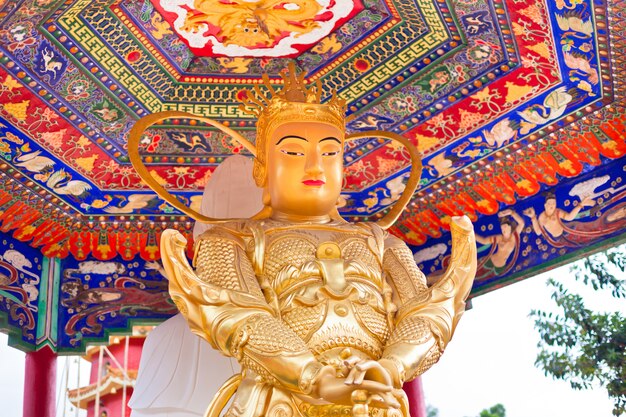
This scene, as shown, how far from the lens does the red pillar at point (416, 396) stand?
7.31m

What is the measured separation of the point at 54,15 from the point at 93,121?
0.95 m

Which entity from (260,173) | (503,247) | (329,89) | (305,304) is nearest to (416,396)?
(503,247)

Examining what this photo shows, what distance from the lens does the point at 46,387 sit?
7.24 metres

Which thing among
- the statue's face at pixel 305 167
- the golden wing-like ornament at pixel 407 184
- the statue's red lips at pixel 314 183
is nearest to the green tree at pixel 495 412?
the golden wing-like ornament at pixel 407 184

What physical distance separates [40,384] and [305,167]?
2.92 metres

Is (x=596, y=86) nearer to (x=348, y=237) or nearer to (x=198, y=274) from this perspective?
(x=348, y=237)

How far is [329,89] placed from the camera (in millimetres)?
6941

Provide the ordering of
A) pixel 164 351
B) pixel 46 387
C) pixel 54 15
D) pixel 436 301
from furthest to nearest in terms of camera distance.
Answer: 1. pixel 46 387
2. pixel 164 351
3. pixel 54 15
4. pixel 436 301

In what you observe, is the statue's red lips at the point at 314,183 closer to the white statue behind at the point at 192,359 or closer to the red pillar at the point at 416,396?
the white statue behind at the point at 192,359

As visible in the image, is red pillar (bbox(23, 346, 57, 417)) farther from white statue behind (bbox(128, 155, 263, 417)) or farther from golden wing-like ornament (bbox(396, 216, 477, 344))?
golden wing-like ornament (bbox(396, 216, 477, 344))

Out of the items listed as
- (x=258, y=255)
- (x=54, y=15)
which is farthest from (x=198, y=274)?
(x=54, y=15)

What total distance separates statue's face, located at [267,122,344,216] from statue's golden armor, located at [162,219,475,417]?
0.39 feet

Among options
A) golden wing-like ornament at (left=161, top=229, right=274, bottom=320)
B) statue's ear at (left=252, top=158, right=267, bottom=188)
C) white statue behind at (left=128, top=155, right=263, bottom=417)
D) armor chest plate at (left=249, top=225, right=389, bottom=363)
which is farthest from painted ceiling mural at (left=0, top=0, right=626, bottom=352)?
golden wing-like ornament at (left=161, top=229, right=274, bottom=320)

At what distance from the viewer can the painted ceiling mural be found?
20.8 feet
